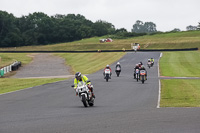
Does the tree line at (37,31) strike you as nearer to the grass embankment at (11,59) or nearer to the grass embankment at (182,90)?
the grass embankment at (11,59)

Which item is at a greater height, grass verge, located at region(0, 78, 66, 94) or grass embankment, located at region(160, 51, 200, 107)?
grass embankment, located at region(160, 51, 200, 107)

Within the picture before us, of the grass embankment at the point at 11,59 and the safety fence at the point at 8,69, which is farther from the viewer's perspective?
the grass embankment at the point at 11,59

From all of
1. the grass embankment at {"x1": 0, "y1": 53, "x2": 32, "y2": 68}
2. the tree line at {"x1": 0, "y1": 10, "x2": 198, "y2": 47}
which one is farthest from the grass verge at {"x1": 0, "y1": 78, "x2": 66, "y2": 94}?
the tree line at {"x1": 0, "y1": 10, "x2": 198, "y2": 47}

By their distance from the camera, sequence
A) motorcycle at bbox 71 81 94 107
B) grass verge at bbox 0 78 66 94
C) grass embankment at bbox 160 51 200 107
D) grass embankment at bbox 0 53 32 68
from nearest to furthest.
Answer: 1. motorcycle at bbox 71 81 94 107
2. grass embankment at bbox 160 51 200 107
3. grass verge at bbox 0 78 66 94
4. grass embankment at bbox 0 53 32 68

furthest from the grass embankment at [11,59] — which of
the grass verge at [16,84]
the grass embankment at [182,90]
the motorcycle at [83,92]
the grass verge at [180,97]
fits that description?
the motorcycle at [83,92]

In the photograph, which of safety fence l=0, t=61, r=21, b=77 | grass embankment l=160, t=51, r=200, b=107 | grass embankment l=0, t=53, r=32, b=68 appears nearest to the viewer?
grass embankment l=160, t=51, r=200, b=107

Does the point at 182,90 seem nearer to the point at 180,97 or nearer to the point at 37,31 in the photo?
the point at 180,97

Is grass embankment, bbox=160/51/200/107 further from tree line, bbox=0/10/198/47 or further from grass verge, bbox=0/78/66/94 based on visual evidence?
tree line, bbox=0/10/198/47

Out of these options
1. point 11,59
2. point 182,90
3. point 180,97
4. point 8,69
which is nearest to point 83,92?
point 180,97

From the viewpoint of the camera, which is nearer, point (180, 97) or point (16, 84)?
point (180, 97)

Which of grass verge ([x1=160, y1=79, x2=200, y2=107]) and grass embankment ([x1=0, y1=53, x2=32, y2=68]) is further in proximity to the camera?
grass embankment ([x1=0, y1=53, x2=32, y2=68])

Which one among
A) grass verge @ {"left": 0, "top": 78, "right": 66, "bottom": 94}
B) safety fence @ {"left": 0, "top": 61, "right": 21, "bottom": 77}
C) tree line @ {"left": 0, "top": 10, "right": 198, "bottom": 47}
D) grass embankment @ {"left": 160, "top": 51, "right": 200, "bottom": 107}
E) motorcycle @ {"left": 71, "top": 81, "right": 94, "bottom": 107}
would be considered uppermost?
tree line @ {"left": 0, "top": 10, "right": 198, "bottom": 47}

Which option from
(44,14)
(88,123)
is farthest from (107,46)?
(88,123)

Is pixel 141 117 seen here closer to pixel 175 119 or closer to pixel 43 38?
pixel 175 119
